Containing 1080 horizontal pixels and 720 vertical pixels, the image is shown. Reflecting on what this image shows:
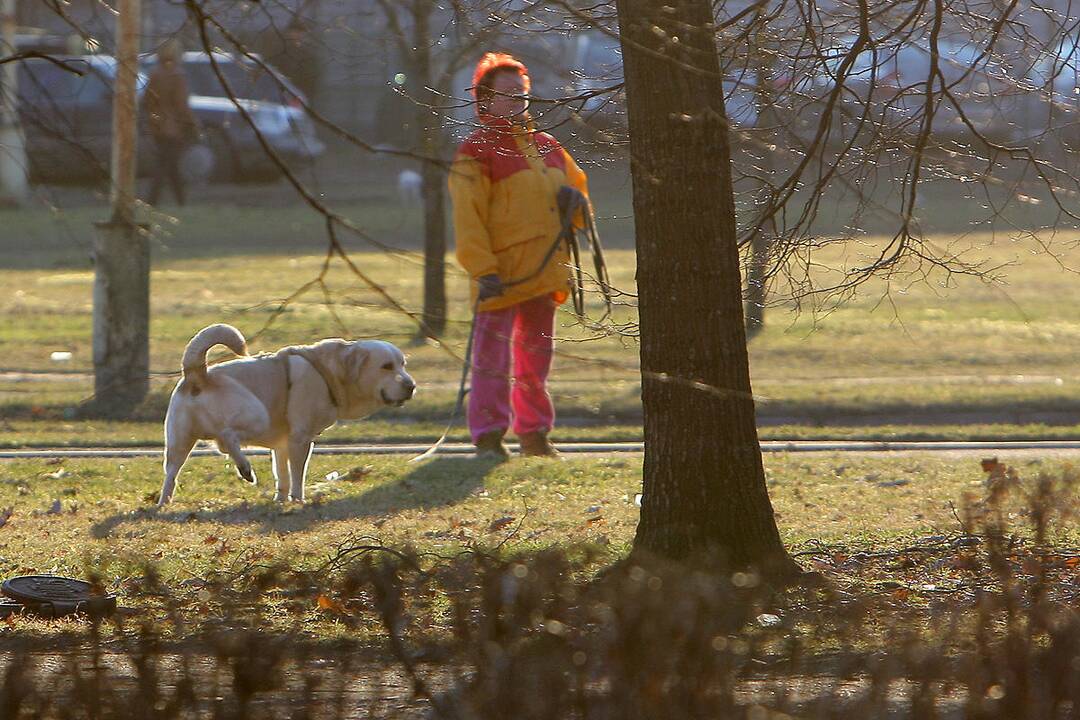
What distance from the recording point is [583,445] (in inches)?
435

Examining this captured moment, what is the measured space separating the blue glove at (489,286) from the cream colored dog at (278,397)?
2.23 ft

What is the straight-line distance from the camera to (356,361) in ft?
29.1

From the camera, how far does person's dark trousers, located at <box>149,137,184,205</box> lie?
27562 millimetres

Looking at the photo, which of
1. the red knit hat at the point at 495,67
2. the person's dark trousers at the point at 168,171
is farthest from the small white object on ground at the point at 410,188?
the red knit hat at the point at 495,67

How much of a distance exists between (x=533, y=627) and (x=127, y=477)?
6490mm

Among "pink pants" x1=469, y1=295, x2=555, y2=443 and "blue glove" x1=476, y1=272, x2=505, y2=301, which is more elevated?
"blue glove" x1=476, y1=272, x2=505, y2=301

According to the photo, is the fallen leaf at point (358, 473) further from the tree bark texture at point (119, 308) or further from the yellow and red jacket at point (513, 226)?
the tree bark texture at point (119, 308)

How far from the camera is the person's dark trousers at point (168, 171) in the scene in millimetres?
27562

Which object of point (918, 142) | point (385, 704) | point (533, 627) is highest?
point (918, 142)

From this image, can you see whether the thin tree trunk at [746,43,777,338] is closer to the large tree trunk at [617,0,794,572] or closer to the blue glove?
the large tree trunk at [617,0,794,572]

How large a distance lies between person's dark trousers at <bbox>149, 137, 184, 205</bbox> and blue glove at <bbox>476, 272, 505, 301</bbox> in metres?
18.9

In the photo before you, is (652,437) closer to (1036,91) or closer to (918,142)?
(918,142)

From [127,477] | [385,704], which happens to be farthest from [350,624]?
[127,477]

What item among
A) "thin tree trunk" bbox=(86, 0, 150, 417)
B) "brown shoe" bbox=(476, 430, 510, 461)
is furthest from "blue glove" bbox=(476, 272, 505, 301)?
"thin tree trunk" bbox=(86, 0, 150, 417)
